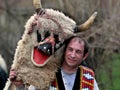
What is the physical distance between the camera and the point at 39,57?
6.44 meters

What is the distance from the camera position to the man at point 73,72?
21.2ft

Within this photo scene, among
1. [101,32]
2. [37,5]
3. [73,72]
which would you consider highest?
[37,5]

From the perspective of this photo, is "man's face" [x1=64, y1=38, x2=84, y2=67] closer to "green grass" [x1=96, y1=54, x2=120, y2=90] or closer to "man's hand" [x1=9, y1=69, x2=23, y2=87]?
"man's hand" [x1=9, y1=69, x2=23, y2=87]

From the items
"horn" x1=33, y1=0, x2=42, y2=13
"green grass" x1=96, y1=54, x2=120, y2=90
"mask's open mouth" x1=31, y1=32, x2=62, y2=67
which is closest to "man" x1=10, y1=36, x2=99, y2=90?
"mask's open mouth" x1=31, y1=32, x2=62, y2=67

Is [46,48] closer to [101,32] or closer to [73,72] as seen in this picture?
[73,72]

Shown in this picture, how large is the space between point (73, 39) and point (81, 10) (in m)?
4.23

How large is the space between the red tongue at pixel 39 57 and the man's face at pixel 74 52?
22cm

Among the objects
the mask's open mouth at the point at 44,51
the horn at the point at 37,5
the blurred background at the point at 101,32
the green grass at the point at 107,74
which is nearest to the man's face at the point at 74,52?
the mask's open mouth at the point at 44,51

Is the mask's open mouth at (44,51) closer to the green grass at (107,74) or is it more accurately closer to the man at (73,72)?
the man at (73,72)

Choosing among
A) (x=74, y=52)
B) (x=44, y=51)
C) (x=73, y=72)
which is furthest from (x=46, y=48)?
(x=73, y=72)

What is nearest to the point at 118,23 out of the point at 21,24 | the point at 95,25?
the point at 95,25

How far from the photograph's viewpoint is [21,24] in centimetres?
1290

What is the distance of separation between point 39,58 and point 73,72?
1.34 feet

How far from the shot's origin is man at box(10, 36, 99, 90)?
6.45m
